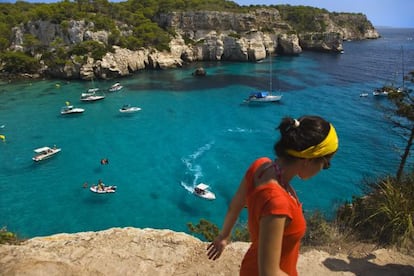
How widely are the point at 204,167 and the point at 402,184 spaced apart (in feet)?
61.2

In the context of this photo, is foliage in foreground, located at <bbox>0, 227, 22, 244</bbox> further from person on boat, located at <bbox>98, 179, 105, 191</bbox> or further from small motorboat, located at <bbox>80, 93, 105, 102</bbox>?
small motorboat, located at <bbox>80, 93, 105, 102</bbox>

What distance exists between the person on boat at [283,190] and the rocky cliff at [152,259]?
489cm

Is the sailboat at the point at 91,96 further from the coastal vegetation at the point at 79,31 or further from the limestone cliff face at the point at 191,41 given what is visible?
the coastal vegetation at the point at 79,31

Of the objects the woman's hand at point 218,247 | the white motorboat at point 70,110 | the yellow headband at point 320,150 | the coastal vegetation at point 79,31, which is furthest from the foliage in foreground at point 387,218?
the coastal vegetation at point 79,31

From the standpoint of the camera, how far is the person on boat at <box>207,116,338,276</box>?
2.06 m

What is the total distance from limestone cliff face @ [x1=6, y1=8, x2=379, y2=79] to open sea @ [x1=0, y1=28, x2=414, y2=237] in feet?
13.9

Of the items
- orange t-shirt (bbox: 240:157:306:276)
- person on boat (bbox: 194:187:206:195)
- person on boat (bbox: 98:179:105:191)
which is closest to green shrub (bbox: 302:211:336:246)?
orange t-shirt (bbox: 240:157:306:276)

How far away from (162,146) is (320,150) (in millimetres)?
29153

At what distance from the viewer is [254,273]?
2.58m

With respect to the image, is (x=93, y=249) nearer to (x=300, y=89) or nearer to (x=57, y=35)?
(x=300, y=89)

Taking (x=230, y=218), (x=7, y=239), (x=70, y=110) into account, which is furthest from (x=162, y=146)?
(x=230, y=218)

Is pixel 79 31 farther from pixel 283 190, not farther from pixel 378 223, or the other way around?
pixel 283 190

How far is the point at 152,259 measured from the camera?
7.32m

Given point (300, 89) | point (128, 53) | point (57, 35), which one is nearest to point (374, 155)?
point (300, 89)
